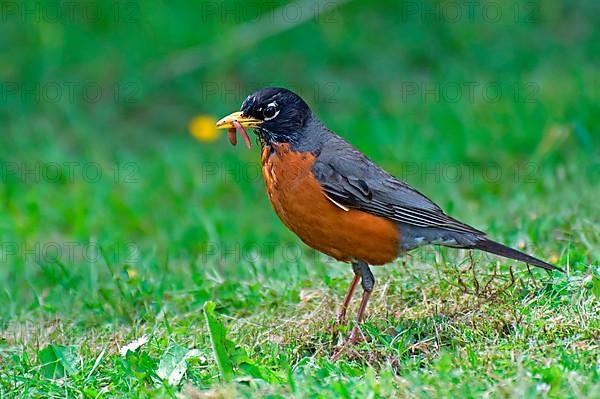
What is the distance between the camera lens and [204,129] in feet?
33.2

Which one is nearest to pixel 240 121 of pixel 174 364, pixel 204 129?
pixel 174 364

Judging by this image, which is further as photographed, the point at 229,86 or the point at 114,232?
the point at 229,86

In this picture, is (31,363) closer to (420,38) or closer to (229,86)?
(229,86)

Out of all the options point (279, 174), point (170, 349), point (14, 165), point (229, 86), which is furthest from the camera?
point (229, 86)

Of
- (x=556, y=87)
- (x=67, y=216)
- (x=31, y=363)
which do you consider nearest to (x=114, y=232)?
(x=67, y=216)

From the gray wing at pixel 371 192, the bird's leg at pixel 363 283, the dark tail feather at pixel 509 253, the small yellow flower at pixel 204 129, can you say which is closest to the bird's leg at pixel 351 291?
the bird's leg at pixel 363 283

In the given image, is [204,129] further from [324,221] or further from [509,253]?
[509,253]

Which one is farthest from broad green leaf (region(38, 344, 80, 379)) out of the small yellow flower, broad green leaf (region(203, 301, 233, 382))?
the small yellow flower

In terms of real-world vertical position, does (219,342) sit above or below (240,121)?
below

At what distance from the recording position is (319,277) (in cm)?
665

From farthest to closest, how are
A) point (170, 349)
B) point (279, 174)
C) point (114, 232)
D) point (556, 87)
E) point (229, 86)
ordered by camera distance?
point (229, 86) → point (556, 87) → point (114, 232) → point (279, 174) → point (170, 349)

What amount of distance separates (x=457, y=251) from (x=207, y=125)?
393 centimetres

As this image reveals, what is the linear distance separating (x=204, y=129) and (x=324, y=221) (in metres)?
4.43

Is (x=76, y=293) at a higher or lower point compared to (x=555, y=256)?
lower
